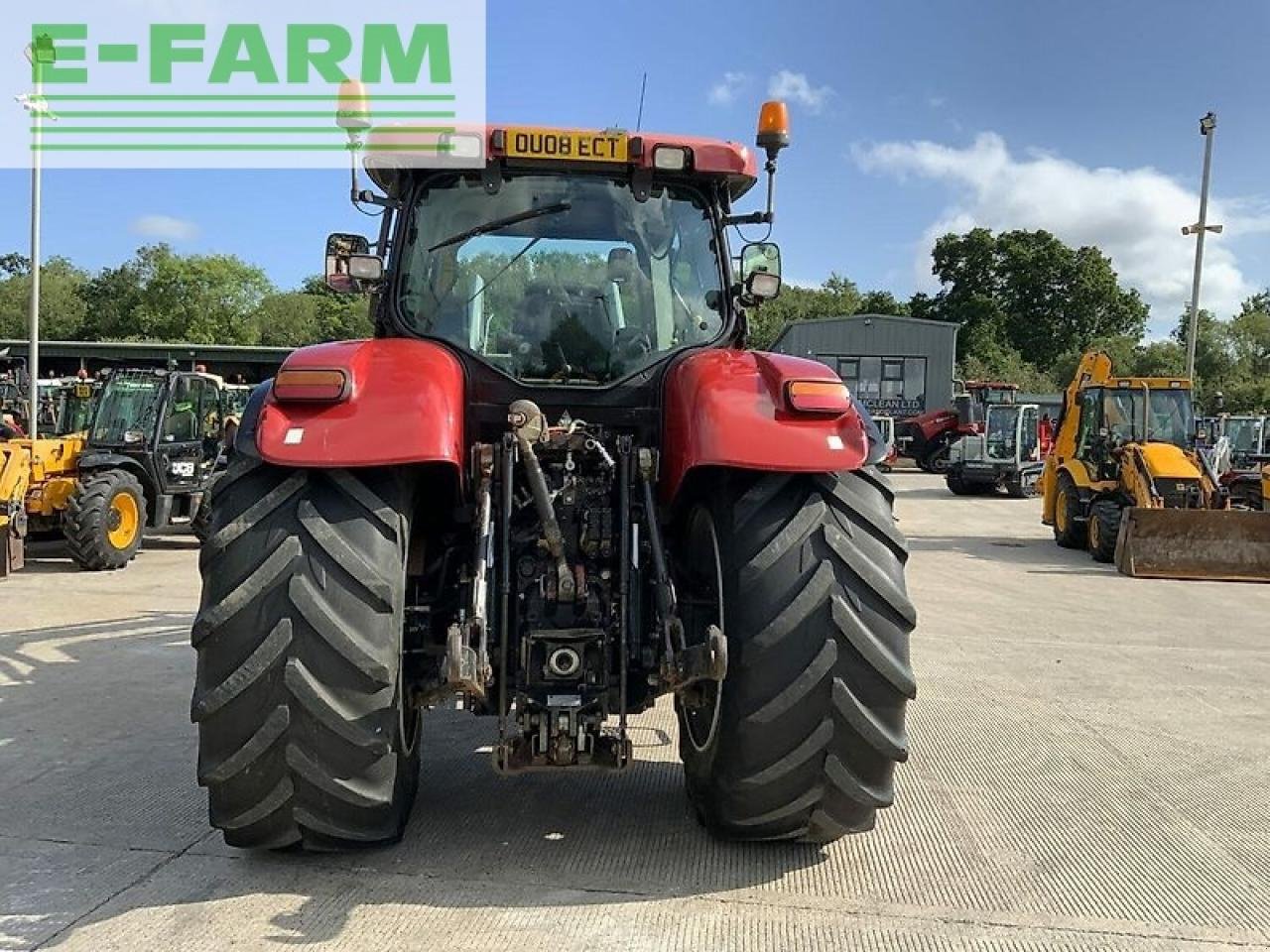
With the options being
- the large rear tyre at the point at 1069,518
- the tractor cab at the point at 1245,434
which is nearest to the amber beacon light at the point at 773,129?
the large rear tyre at the point at 1069,518

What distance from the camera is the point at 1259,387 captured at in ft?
141

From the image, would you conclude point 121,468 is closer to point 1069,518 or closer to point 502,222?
point 502,222

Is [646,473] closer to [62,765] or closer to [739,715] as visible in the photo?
[739,715]

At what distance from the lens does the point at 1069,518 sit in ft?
45.2

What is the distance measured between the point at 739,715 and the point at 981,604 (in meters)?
6.71

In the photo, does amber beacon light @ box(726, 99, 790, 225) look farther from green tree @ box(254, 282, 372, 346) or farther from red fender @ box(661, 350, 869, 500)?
green tree @ box(254, 282, 372, 346)

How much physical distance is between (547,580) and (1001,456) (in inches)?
853

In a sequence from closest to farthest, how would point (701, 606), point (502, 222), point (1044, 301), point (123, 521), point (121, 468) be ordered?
point (701, 606) < point (502, 222) < point (123, 521) < point (121, 468) < point (1044, 301)

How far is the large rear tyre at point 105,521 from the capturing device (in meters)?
10.1

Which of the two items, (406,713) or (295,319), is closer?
(406,713)

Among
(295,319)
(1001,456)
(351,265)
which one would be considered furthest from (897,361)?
(295,319)

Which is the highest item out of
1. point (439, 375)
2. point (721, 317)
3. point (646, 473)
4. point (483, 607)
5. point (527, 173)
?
point (527, 173)

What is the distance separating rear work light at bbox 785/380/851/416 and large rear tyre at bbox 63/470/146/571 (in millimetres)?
8855

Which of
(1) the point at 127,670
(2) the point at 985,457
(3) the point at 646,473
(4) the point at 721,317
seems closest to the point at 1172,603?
(4) the point at 721,317
